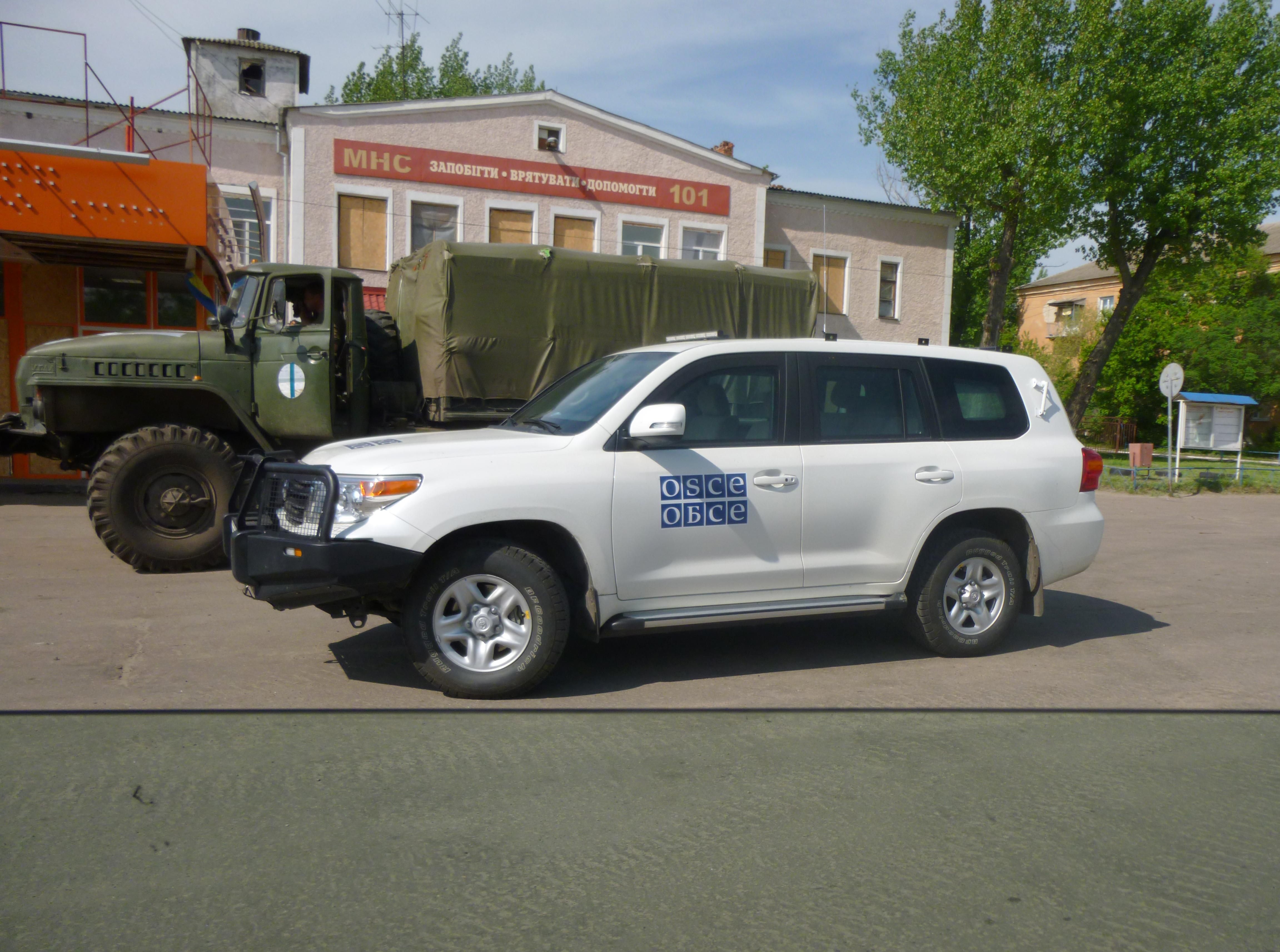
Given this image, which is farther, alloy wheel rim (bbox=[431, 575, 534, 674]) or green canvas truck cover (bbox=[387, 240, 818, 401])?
green canvas truck cover (bbox=[387, 240, 818, 401])

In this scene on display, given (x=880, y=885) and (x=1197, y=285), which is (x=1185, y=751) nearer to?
(x=880, y=885)

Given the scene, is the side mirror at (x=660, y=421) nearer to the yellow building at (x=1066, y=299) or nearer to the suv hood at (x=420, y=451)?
the suv hood at (x=420, y=451)

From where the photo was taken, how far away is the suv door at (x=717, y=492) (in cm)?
535

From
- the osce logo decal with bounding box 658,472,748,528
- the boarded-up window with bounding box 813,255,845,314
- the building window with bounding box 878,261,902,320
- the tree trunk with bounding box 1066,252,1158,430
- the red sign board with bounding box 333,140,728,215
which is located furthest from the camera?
the tree trunk with bounding box 1066,252,1158,430

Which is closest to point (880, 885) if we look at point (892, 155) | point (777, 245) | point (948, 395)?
point (948, 395)

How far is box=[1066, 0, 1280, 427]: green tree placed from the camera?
28.9 metres

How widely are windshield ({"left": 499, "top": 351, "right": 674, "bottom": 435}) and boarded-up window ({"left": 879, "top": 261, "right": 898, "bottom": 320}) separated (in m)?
22.6

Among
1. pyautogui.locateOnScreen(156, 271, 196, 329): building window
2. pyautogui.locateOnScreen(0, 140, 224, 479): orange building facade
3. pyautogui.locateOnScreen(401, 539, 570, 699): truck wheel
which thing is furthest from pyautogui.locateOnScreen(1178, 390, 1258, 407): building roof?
pyautogui.locateOnScreen(401, 539, 570, 699): truck wheel

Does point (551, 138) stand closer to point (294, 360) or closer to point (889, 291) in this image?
point (889, 291)

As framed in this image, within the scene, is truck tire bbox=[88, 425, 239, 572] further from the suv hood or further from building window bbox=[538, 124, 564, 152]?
building window bbox=[538, 124, 564, 152]

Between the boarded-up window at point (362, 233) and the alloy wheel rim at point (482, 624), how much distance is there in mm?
18399

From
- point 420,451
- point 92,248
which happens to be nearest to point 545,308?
point 420,451

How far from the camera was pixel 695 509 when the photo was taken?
5.46 metres

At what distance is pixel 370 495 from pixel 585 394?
1475 millimetres
